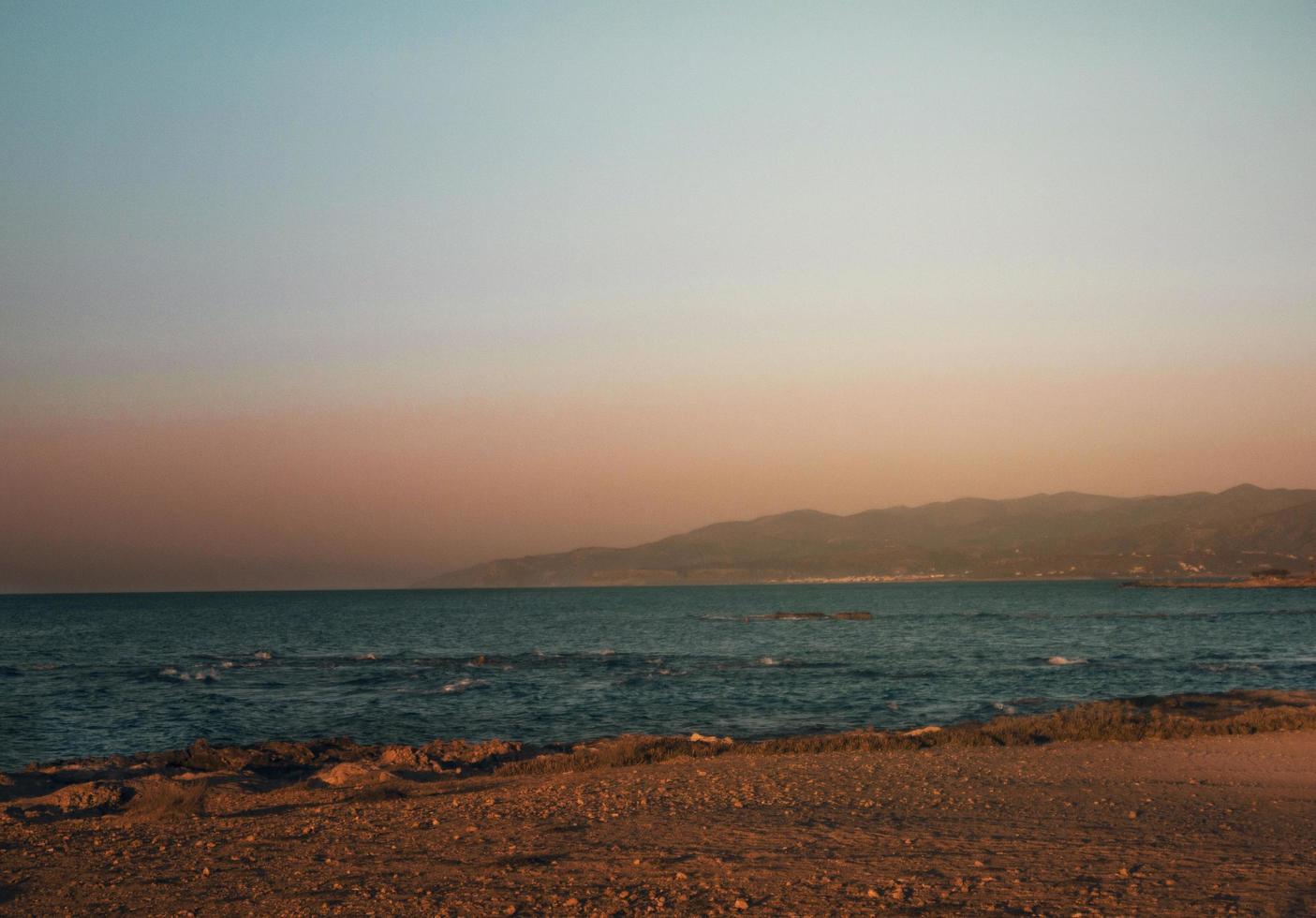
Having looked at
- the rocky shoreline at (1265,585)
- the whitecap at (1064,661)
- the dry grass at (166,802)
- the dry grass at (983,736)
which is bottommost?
the rocky shoreline at (1265,585)

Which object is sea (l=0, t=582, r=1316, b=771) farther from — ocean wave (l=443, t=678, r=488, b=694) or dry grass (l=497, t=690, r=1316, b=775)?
dry grass (l=497, t=690, r=1316, b=775)

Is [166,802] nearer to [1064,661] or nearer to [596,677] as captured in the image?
[596,677]

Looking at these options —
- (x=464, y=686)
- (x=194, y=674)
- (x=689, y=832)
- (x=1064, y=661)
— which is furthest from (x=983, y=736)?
(x=194, y=674)

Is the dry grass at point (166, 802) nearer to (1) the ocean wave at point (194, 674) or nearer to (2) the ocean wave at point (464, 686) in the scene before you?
(2) the ocean wave at point (464, 686)

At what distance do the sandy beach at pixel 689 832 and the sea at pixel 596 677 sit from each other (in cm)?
857

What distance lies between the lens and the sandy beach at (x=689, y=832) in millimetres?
10953

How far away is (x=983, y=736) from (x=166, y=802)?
17.4 meters

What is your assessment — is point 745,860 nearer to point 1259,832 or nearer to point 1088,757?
point 1259,832

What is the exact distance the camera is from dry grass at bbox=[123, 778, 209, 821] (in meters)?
16.7

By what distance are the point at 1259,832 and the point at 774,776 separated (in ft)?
25.9

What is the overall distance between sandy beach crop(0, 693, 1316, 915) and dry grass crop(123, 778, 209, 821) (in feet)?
0.18

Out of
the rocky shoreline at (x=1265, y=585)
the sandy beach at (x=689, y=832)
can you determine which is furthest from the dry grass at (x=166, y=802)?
the rocky shoreline at (x=1265, y=585)

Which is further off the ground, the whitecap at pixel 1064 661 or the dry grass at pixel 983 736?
the dry grass at pixel 983 736

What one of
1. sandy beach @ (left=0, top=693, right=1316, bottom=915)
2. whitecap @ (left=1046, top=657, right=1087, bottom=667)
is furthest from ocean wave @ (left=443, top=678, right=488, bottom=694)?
whitecap @ (left=1046, top=657, right=1087, bottom=667)
